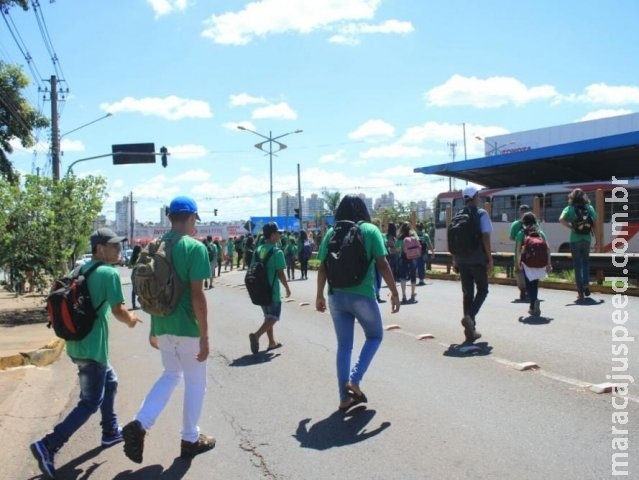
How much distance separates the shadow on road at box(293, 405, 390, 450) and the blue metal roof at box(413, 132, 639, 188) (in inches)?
732

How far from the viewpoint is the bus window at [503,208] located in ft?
84.4

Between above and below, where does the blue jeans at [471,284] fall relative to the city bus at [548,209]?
below

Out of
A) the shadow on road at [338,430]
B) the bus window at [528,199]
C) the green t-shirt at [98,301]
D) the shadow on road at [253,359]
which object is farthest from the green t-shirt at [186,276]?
the bus window at [528,199]

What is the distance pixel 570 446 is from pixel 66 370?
661cm

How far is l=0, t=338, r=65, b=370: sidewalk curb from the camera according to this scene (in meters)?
8.09

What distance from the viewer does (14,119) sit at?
25.5 metres

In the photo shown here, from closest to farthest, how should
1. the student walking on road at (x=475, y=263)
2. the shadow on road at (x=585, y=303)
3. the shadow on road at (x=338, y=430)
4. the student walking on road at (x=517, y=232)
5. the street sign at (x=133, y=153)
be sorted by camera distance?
1. the shadow on road at (x=338, y=430)
2. the student walking on road at (x=475, y=263)
3. the shadow on road at (x=585, y=303)
4. the student walking on road at (x=517, y=232)
5. the street sign at (x=133, y=153)

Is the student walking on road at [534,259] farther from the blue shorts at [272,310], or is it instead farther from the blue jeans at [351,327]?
the blue jeans at [351,327]

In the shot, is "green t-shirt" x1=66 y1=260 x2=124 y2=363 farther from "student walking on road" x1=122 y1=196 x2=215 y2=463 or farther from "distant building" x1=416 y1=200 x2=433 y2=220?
"distant building" x1=416 y1=200 x2=433 y2=220

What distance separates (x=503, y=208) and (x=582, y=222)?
1586cm

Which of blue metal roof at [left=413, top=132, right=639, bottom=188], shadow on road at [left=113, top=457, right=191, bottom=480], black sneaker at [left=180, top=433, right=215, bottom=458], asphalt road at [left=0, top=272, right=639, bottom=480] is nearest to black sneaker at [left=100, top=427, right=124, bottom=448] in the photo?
asphalt road at [left=0, top=272, right=639, bottom=480]

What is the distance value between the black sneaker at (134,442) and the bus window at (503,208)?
2346 cm

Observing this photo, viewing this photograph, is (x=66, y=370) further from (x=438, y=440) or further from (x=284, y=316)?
(x=438, y=440)

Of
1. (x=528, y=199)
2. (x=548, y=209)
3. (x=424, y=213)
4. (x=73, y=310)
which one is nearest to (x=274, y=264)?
(x=73, y=310)
